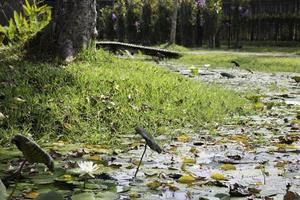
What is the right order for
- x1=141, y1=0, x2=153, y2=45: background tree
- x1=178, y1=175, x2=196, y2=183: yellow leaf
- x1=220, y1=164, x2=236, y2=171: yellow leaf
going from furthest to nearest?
x1=141, y1=0, x2=153, y2=45: background tree → x1=220, y1=164, x2=236, y2=171: yellow leaf → x1=178, y1=175, x2=196, y2=183: yellow leaf

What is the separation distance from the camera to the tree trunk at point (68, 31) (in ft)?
21.1

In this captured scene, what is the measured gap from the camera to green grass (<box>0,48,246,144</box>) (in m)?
4.10

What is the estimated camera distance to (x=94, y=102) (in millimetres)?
4613

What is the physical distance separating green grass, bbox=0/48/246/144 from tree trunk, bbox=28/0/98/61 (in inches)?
11.3

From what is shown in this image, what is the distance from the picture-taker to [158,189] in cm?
268

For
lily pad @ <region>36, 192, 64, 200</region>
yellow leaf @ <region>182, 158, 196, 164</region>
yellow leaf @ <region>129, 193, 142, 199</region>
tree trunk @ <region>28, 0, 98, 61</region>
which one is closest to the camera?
lily pad @ <region>36, 192, 64, 200</region>

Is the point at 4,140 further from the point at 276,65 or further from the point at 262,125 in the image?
the point at 276,65

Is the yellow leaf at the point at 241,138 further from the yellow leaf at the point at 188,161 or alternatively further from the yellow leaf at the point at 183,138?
the yellow leaf at the point at 188,161

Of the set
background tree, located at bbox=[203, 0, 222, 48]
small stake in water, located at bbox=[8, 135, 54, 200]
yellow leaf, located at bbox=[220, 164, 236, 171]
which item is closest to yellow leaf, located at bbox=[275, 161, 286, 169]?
yellow leaf, located at bbox=[220, 164, 236, 171]

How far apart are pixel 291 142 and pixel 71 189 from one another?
1.97 metres

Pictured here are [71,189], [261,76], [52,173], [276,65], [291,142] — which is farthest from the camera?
[276,65]

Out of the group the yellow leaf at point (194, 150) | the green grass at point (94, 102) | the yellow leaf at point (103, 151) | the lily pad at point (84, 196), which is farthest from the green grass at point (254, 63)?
the lily pad at point (84, 196)

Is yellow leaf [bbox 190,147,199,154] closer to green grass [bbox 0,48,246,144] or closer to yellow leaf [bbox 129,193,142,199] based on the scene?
green grass [bbox 0,48,246,144]

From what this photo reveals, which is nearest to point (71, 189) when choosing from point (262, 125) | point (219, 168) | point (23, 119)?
point (219, 168)
